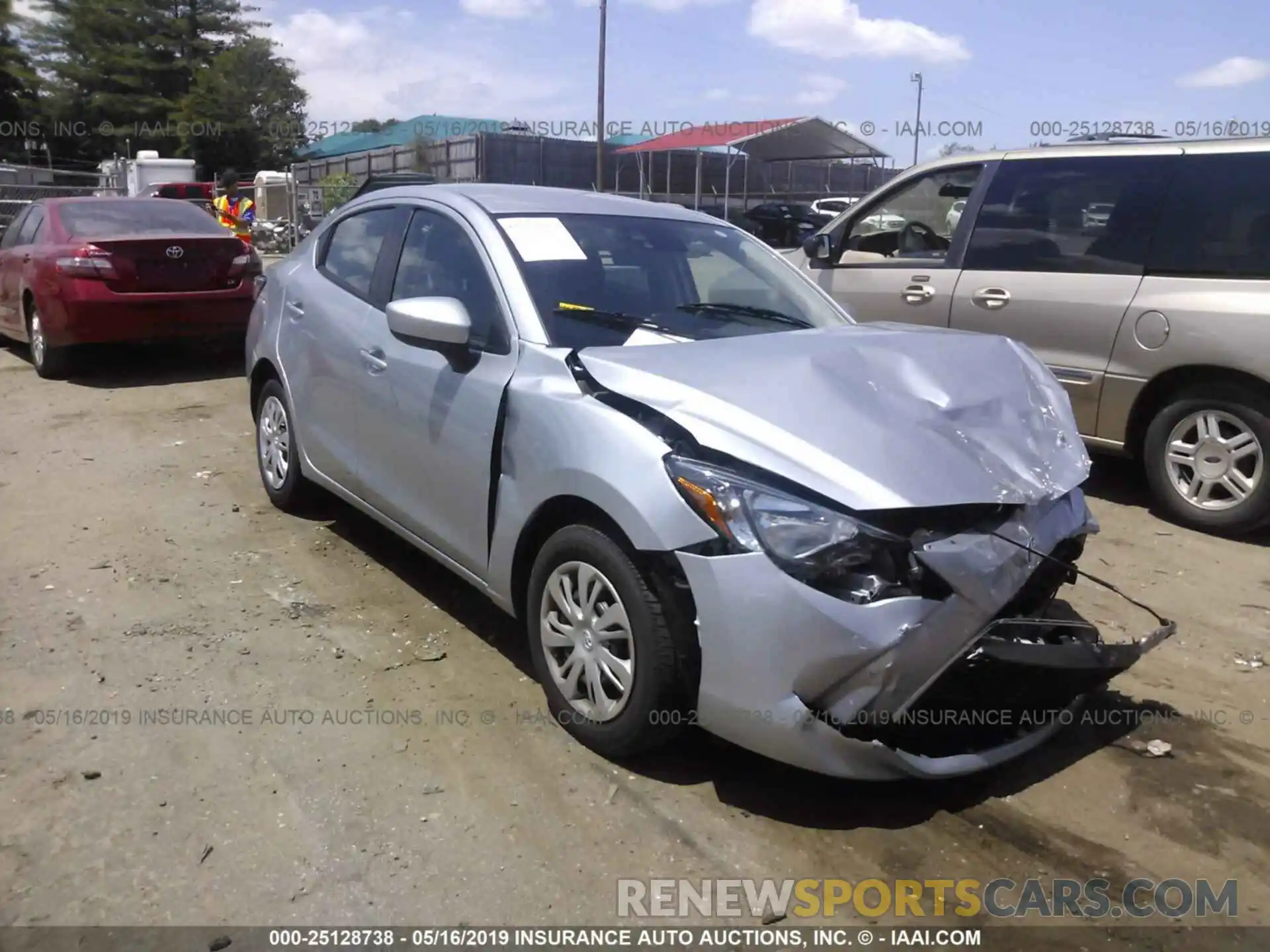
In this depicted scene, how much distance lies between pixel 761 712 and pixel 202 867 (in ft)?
5.03

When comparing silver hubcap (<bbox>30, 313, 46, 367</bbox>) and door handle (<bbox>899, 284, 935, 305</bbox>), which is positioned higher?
door handle (<bbox>899, 284, 935, 305</bbox>)

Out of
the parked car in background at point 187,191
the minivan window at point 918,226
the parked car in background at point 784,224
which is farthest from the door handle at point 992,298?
the parked car in background at point 187,191

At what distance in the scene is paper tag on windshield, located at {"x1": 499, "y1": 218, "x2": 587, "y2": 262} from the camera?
399 centimetres

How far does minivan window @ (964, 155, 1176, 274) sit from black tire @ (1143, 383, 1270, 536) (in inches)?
30.7

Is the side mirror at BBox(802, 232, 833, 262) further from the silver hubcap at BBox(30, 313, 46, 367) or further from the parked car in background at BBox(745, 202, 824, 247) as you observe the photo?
the parked car in background at BBox(745, 202, 824, 247)

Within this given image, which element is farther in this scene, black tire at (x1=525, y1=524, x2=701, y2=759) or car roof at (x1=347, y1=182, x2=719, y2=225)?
car roof at (x1=347, y1=182, x2=719, y2=225)

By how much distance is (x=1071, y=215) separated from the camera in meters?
6.16

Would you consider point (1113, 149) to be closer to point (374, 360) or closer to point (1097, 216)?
point (1097, 216)

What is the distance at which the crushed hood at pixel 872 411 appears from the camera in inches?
116

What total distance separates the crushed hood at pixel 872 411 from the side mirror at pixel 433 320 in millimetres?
496

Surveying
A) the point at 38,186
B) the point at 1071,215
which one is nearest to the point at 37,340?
the point at 1071,215

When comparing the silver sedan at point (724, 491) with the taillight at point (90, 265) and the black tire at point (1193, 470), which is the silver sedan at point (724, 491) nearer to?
the black tire at point (1193, 470)

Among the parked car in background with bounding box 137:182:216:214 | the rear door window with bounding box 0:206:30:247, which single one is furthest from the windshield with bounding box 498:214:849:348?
the parked car in background with bounding box 137:182:216:214

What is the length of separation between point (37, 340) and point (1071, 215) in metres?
8.45
